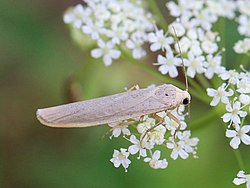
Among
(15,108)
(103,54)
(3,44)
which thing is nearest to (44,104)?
(15,108)

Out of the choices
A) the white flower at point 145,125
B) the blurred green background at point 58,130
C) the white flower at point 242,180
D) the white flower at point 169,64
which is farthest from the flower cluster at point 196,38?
the white flower at point 242,180

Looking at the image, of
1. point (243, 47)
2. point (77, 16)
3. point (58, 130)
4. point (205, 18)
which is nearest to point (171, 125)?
point (243, 47)

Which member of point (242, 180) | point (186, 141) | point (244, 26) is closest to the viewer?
point (242, 180)

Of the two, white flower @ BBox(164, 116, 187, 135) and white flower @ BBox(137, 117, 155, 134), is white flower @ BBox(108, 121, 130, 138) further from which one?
white flower @ BBox(164, 116, 187, 135)

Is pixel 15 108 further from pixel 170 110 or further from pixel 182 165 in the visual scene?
pixel 170 110

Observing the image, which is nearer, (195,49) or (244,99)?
(244,99)

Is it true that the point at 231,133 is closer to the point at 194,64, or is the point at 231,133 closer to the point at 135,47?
the point at 194,64
